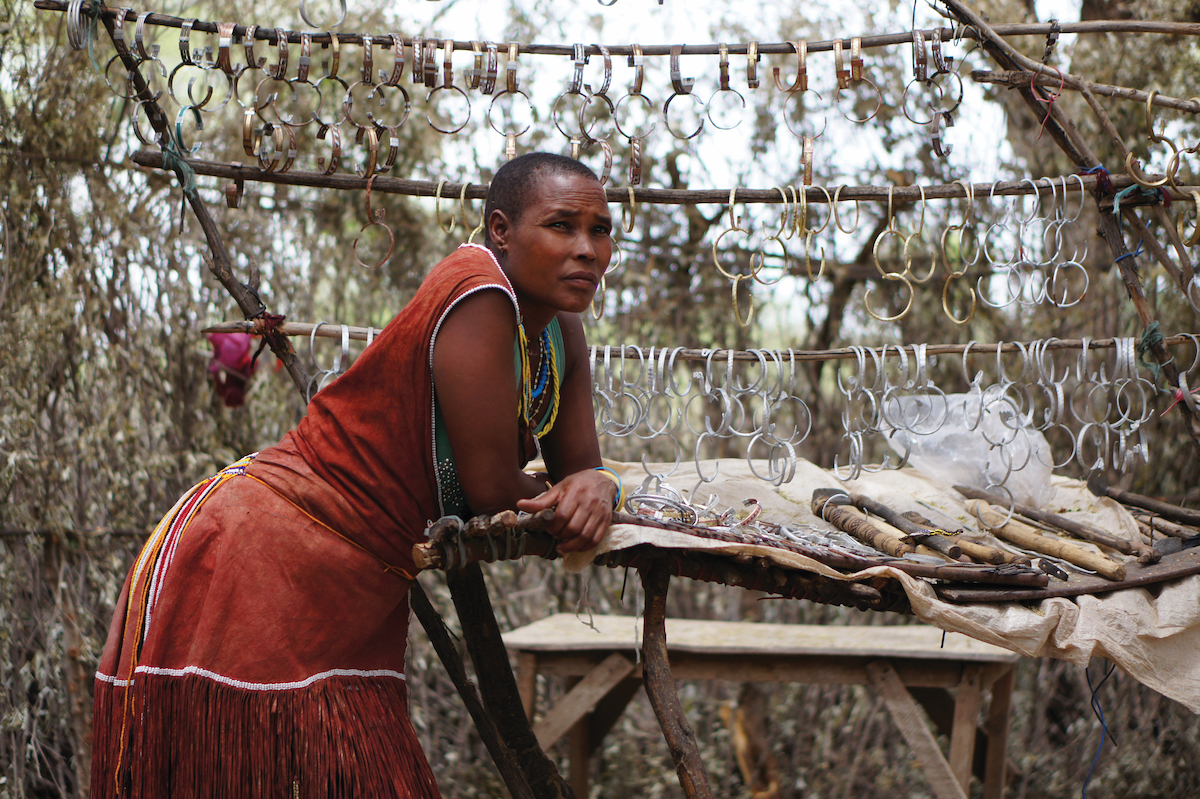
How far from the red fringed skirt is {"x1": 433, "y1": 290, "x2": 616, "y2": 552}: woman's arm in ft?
0.92

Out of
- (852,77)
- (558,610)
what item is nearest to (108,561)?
(558,610)

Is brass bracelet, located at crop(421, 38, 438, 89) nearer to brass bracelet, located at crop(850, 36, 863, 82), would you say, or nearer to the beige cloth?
brass bracelet, located at crop(850, 36, 863, 82)

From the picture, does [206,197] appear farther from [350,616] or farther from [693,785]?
[693,785]

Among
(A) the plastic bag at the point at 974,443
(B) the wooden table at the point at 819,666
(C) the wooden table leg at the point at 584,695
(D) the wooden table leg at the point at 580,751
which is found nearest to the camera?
(A) the plastic bag at the point at 974,443

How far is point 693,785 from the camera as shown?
5.88 ft

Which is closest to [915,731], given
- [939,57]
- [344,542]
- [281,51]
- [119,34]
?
[939,57]

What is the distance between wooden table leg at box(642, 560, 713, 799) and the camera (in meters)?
1.80

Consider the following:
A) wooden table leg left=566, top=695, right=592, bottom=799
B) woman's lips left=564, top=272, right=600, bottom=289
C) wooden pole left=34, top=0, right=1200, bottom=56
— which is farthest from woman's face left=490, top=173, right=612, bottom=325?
wooden table leg left=566, top=695, right=592, bottom=799

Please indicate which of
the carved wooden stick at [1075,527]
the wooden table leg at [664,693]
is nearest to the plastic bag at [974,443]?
the carved wooden stick at [1075,527]

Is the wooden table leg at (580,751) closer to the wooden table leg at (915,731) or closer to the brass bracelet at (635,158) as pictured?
the wooden table leg at (915,731)

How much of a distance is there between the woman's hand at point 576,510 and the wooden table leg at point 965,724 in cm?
207

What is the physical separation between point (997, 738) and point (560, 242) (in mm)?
2896

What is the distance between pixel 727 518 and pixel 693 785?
66cm

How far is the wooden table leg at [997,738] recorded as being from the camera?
3.53 m
